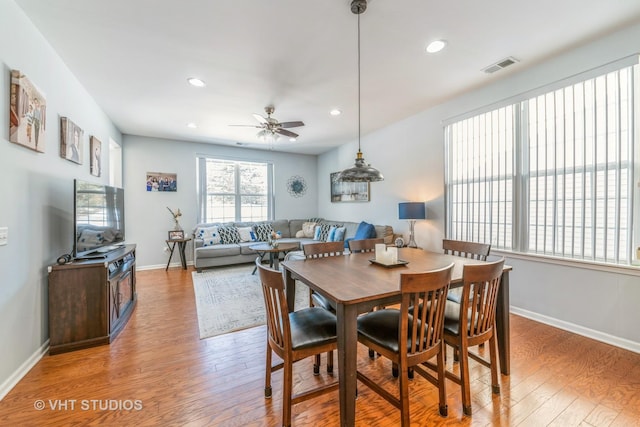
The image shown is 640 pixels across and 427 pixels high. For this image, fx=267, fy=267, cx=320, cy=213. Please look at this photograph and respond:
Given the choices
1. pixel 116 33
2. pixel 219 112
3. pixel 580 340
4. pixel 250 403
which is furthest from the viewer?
pixel 219 112

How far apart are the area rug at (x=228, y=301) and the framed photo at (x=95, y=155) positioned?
211 cm

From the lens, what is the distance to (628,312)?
90.4 inches

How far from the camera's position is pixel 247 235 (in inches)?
235

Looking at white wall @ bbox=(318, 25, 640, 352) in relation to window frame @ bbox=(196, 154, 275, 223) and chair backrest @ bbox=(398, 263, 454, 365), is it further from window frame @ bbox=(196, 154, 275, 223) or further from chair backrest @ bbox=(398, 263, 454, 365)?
window frame @ bbox=(196, 154, 275, 223)

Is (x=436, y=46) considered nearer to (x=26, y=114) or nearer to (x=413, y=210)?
(x=413, y=210)

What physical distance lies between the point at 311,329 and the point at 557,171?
297 cm

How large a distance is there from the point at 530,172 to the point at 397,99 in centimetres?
184

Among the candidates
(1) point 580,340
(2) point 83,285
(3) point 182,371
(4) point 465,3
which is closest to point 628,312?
(1) point 580,340

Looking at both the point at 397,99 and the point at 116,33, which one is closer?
the point at 116,33

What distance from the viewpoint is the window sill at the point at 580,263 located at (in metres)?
2.28

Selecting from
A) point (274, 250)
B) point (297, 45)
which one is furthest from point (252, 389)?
point (297, 45)

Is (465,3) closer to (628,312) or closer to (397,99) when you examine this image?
(397,99)

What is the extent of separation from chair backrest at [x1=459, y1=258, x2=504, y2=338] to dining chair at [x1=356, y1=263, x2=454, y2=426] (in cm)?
14

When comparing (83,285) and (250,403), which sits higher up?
(83,285)
